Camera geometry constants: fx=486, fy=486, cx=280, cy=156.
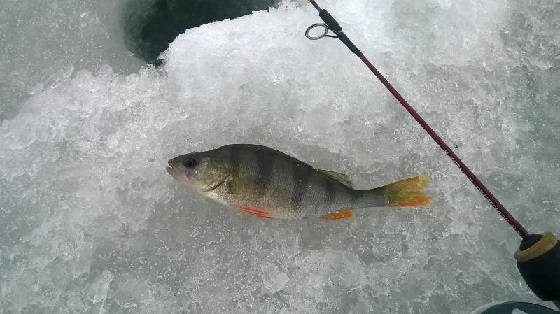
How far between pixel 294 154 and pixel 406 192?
633mm

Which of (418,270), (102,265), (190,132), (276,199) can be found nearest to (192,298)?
(102,265)

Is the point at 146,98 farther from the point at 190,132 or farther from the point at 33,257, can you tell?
the point at 33,257

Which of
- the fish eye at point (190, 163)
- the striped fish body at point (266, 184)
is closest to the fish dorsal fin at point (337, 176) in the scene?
the striped fish body at point (266, 184)

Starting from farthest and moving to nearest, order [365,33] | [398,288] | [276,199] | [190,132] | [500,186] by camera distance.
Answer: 1. [365,33]
2. [190,132]
3. [500,186]
4. [398,288]
5. [276,199]

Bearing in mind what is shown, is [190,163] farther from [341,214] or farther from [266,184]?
[341,214]

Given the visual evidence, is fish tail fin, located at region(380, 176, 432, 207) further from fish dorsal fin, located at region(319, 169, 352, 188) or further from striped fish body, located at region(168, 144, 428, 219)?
fish dorsal fin, located at region(319, 169, 352, 188)

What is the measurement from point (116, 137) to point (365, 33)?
1.45m

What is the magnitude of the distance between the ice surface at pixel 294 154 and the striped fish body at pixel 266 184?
0.32 meters

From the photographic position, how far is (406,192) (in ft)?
6.38

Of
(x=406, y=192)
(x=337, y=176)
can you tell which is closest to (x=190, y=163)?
(x=337, y=176)

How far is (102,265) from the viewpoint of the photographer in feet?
7.30

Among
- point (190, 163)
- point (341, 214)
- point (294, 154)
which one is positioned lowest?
point (294, 154)

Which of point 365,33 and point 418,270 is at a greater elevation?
point 365,33

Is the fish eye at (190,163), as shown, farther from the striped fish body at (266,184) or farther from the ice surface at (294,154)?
the ice surface at (294,154)
